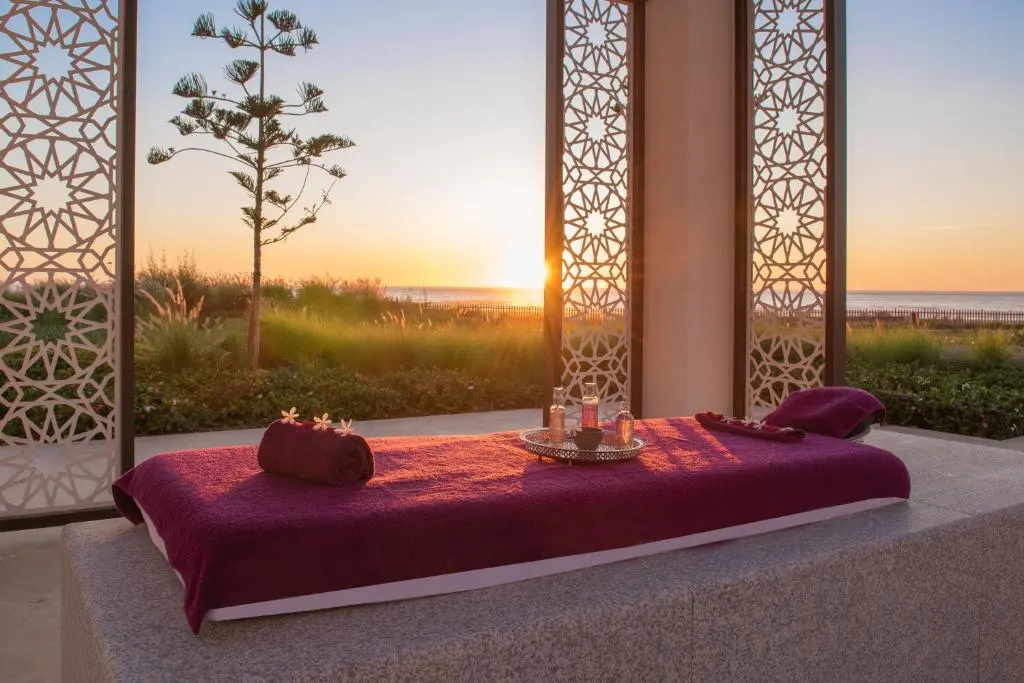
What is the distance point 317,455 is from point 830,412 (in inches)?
61.7

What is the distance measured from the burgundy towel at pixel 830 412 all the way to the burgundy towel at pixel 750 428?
11cm

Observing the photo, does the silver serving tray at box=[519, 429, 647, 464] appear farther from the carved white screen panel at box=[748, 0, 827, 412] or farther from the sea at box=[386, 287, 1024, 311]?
the sea at box=[386, 287, 1024, 311]

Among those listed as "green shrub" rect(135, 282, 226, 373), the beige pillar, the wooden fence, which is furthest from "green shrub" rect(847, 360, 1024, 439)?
"green shrub" rect(135, 282, 226, 373)

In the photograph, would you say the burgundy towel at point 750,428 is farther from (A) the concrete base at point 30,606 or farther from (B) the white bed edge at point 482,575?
(A) the concrete base at point 30,606

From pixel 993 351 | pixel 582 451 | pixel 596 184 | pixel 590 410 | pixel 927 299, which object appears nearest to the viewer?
pixel 582 451

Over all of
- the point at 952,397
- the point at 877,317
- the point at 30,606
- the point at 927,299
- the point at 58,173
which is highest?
the point at 927,299

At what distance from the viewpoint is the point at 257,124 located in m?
7.25

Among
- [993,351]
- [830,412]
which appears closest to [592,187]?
[830,412]

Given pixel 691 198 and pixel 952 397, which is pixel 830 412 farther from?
pixel 952 397

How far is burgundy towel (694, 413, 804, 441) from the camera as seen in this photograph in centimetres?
223

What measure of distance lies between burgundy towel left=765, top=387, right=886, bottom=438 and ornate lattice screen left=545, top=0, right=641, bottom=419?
1686mm

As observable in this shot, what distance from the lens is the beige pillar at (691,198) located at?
411 centimetres

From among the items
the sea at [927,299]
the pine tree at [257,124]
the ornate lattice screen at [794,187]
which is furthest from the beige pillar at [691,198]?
the sea at [927,299]

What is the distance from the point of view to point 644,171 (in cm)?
434
